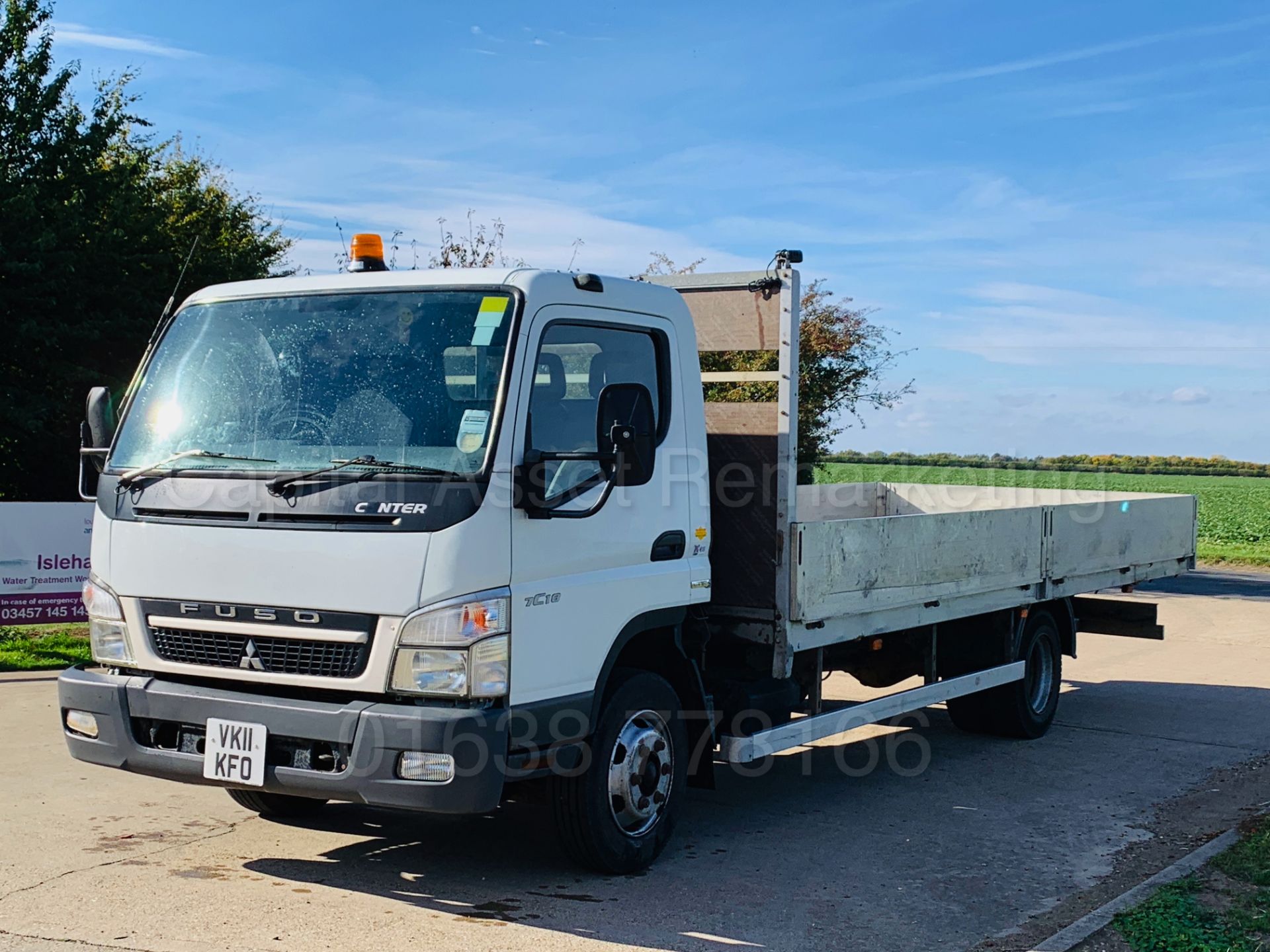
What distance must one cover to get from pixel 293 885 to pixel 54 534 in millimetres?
7427

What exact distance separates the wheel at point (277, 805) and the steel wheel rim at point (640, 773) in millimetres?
1760

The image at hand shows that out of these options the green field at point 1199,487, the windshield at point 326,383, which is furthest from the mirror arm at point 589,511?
the green field at point 1199,487

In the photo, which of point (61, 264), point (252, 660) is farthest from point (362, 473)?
point (61, 264)

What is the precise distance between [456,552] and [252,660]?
1006 millimetres

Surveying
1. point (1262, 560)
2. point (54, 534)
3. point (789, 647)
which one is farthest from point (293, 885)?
point (1262, 560)

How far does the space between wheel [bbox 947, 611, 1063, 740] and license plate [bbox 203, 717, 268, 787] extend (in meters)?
5.45

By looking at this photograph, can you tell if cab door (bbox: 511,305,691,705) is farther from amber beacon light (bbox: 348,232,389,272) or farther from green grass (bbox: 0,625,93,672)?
green grass (bbox: 0,625,93,672)

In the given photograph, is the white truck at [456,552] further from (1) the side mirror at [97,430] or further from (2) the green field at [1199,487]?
(2) the green field at [1199,487]

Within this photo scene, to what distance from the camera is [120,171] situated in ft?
59.5

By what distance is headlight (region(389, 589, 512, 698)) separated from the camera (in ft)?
16.4

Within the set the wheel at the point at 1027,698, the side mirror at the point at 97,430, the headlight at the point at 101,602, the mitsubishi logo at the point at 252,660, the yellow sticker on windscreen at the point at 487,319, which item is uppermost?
the yellow sticker on windscreen at the point at 487,319

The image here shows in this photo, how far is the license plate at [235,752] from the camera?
514 cm

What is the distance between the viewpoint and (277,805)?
6770mm

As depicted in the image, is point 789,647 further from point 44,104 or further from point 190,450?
point 44,104
